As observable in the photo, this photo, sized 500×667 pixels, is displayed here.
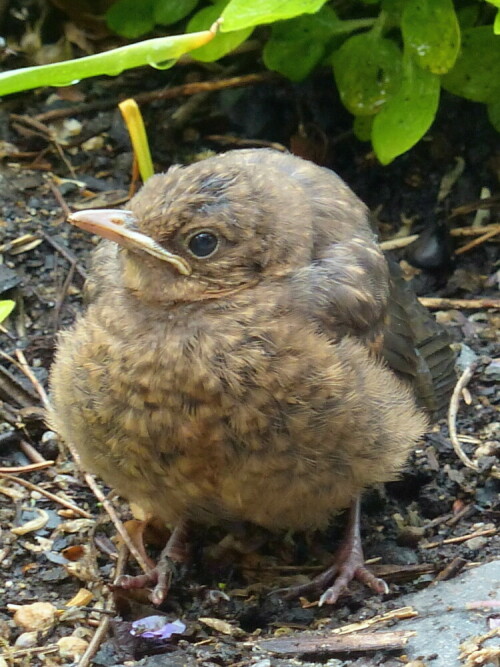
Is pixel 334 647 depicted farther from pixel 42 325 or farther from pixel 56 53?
pixel 56 53

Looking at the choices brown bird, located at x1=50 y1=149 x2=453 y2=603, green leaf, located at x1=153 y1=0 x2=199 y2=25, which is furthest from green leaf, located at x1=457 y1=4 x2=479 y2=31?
brown bird, located at x1=50 y1=149 x2=453 y2=603

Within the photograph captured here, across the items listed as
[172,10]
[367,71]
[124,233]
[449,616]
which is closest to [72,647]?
[449,616]

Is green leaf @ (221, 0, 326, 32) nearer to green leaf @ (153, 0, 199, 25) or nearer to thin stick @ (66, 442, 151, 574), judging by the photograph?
green leaf @ (153, 0, 199, 25)

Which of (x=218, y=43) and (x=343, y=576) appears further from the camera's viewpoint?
(x=218, y=43)

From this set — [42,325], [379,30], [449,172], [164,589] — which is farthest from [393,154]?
[164,589]

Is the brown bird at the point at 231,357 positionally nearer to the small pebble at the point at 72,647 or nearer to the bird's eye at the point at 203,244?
the bird's eye at the point at 203,244

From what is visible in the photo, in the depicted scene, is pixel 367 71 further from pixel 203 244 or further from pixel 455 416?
pixel 203 244
